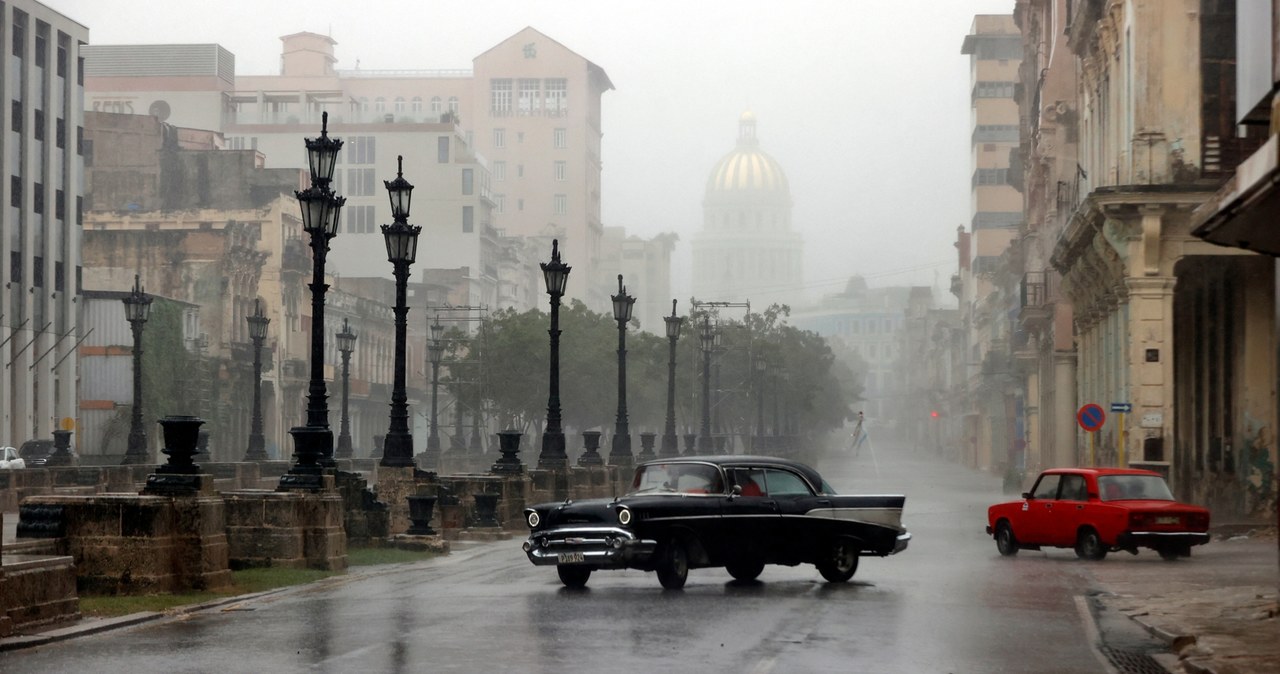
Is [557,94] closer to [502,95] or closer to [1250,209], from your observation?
[502,95]

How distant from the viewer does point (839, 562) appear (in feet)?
71.5

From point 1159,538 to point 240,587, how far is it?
13452 mm

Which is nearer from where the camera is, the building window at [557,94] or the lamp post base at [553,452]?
the lamp post base at [553,452]

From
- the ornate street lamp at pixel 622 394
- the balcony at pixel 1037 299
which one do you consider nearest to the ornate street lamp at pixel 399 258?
the ornate street lamp at pixel 622 394

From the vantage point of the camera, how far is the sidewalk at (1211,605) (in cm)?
1432

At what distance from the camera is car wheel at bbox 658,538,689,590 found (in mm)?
20312

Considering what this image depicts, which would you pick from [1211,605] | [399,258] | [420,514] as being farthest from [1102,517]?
[399,258]

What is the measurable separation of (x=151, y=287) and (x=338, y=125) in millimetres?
53265

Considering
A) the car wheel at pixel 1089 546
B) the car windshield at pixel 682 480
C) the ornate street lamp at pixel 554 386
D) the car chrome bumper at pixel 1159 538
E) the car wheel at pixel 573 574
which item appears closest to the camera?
the car wheel at pixel 573 574

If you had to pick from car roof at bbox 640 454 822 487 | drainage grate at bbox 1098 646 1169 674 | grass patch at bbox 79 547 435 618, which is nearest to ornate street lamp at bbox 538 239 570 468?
grass patch at bbox 79 547 435 618

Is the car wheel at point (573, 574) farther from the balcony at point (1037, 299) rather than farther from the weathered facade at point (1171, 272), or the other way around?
the balcony at point (1037, 299)

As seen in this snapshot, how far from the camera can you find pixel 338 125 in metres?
143

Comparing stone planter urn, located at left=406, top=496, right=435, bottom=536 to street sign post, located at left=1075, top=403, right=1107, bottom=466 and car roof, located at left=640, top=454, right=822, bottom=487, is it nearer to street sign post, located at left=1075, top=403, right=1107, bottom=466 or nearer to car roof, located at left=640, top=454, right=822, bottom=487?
car roof, located at left=640, top=454, right=822, bottom=487

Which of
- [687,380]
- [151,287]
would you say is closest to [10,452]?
[151,287]
